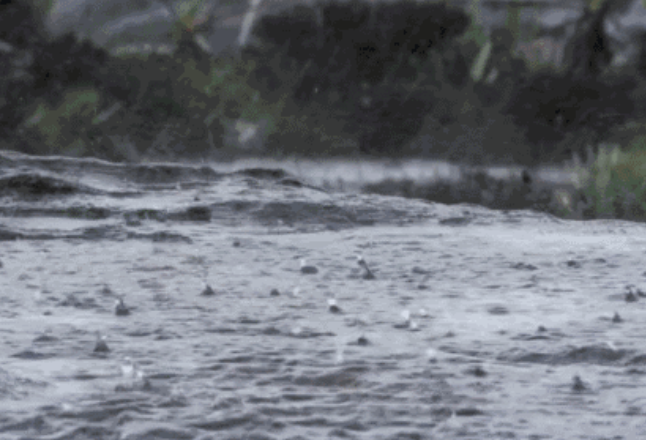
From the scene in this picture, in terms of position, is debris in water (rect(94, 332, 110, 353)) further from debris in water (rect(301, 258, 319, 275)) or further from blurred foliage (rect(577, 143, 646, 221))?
blurred foliage (rect(577, 143, 646, 221))

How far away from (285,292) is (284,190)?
182cm

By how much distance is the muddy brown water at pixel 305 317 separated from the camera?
1.58m

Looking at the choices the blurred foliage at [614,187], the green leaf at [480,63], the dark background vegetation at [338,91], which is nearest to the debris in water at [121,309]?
the blurred foliage at [614,187]

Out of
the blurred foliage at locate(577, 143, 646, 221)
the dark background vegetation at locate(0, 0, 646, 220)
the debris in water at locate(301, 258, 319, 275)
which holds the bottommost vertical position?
the blurred foliage at locate(577, 143, 646, 221)

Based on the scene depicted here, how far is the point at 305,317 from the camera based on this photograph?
7.78 feet

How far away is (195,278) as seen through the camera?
292cm

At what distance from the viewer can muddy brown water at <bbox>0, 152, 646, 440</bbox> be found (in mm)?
1578

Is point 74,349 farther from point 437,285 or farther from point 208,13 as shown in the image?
point 208,13

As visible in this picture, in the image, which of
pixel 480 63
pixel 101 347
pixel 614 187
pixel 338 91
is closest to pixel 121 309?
pixel 101 347

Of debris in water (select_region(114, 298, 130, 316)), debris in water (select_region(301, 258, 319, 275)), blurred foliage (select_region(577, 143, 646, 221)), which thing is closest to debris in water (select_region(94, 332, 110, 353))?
debris in water (select_region(114, 298, 130, 316))

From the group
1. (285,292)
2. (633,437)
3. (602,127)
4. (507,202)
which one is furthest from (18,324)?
(602,127)

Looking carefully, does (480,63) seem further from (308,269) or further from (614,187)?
(308,269)

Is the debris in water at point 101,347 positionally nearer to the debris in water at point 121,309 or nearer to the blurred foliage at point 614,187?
the debris in water at point 121,309

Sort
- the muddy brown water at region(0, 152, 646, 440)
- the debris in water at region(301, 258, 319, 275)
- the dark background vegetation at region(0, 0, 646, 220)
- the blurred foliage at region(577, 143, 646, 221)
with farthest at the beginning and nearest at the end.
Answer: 1. the dark background vegetation at region(0, 0, 646, 220)
2. the blurred foliage at region(577, 143, 646, 221)
3. the debris in water at region(301, 258, 319, 275)
4. the muddy brown water at region(0, 152, 646, 440)
